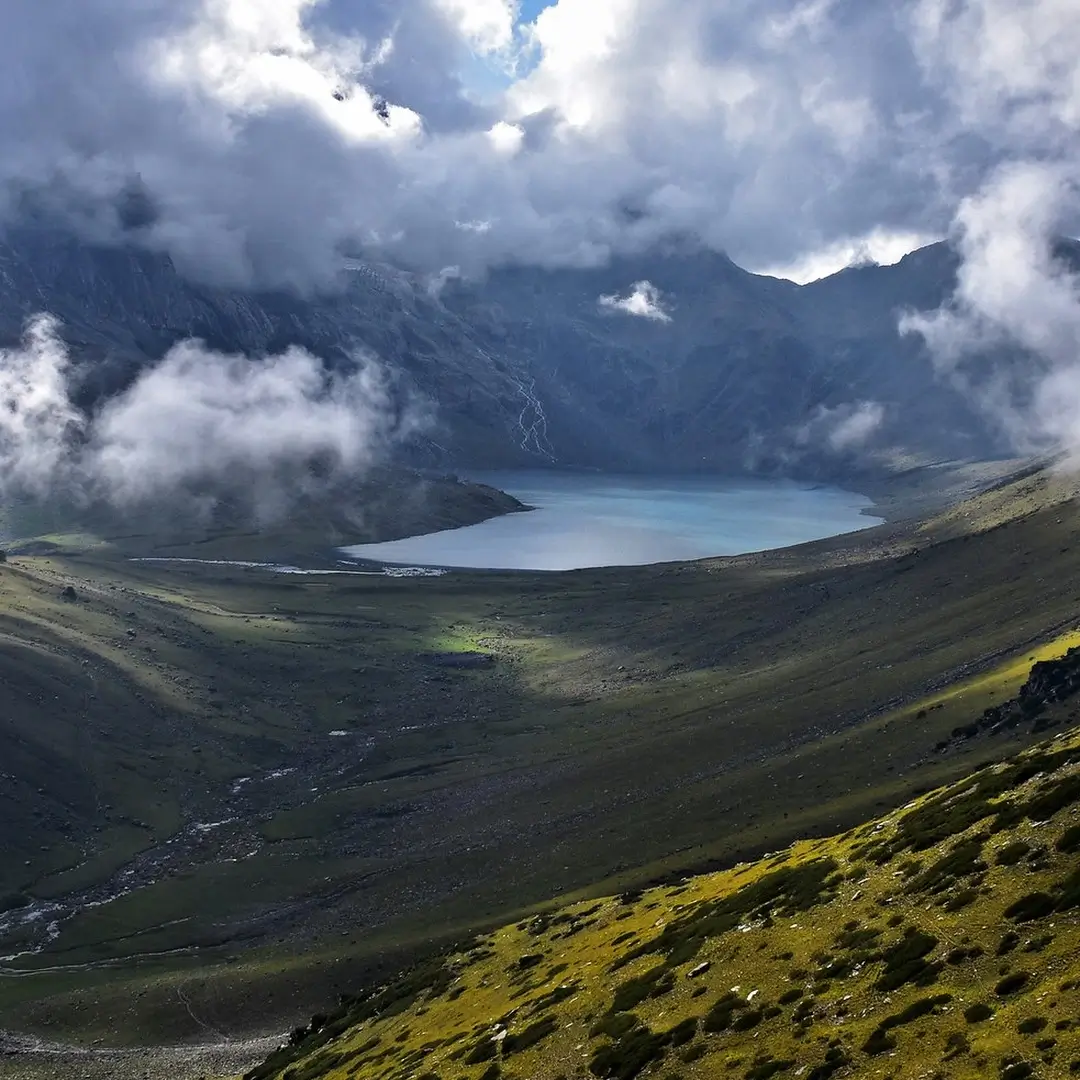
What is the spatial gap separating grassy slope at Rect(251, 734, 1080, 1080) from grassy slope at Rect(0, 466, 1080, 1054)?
37.7 m

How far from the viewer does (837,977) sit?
32.7 m

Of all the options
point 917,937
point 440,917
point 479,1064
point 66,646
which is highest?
point 66,646

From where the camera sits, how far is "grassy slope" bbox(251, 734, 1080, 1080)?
1055 inches

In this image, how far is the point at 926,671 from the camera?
13462cm

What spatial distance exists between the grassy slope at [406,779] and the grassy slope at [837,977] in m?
37.7

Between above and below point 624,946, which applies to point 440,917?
below

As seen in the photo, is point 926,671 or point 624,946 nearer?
point 624,946

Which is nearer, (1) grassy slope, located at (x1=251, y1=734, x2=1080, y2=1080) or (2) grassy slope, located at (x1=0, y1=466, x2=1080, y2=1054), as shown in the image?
(1) grassy slope, located at (x1=251, y1=734, x2=1080, y2=1080)

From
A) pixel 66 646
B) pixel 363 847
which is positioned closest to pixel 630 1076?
pixel 363 847

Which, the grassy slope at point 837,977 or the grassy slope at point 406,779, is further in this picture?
the grassy slope at point 406,779

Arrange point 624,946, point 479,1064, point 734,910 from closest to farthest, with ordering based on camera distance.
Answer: point 479,1064, point 734,910, point 624,946

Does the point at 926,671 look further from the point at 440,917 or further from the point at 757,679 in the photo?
the point at 440,917

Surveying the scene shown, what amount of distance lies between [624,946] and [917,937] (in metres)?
20.6

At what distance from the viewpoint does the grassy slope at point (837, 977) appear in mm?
26797
